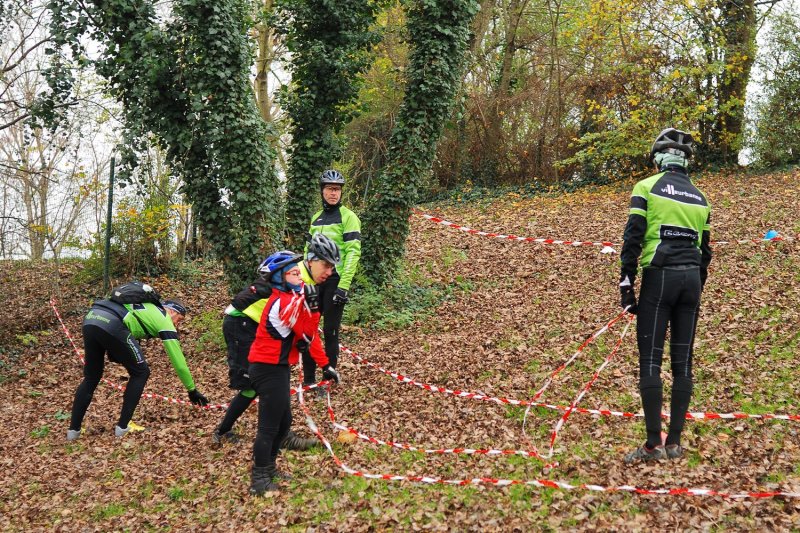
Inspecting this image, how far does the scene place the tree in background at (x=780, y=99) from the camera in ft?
59.0

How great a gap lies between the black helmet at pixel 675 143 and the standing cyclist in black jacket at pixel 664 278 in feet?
0.64

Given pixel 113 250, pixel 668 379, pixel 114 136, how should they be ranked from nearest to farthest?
pixel 668 379 → pixel 113 250 → pixel 114 136

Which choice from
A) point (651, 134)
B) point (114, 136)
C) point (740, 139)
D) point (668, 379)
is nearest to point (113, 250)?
point (114, 136)

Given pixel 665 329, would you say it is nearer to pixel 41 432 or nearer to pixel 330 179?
pixel 330 179

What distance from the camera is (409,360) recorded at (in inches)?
356

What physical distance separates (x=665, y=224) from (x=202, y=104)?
23.4ft

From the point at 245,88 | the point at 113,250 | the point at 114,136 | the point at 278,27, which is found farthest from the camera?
the point at 114,136

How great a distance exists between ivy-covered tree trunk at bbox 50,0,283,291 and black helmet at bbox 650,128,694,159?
21.1 ft

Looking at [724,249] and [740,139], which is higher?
[740,139]

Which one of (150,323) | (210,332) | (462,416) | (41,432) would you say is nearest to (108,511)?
(150,323)

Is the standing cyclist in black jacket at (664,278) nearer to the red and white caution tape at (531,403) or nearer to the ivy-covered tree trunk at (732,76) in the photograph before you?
the red and white caution tape at (531,403)

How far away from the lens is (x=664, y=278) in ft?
16.6

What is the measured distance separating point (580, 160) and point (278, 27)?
1046cm

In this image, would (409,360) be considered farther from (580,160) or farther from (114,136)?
(114,136)
